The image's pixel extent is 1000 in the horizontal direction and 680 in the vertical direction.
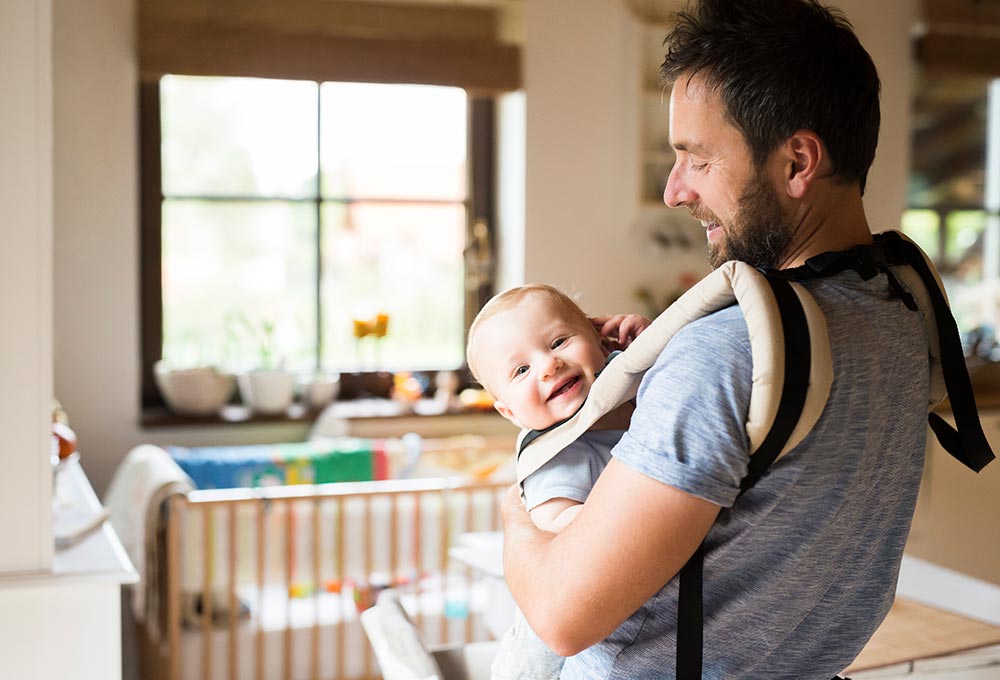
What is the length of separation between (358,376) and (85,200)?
3.90 feet

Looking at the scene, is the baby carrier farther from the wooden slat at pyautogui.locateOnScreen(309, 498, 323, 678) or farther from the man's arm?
the wooden slat at pyautogui.locateOnScreen(309, 498, 323, 678)

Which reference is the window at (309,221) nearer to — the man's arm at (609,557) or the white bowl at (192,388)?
the white bowl at (192,388)

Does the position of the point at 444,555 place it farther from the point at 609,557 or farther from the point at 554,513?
the point at 609,557

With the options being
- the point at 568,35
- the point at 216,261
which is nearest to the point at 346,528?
the point at 216,261

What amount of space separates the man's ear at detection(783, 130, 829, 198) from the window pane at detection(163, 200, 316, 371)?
132 inches

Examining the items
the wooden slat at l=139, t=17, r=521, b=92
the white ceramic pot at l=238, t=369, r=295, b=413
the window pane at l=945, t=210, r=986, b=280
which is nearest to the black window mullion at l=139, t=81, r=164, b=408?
the wooden slat at l=139, t=17, r=521, b=92

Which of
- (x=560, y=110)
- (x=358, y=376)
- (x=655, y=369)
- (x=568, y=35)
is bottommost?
(x=358, y=376)

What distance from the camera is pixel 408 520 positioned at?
3.29 meters

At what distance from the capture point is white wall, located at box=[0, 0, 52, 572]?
1792 mm

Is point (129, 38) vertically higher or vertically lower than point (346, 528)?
higher

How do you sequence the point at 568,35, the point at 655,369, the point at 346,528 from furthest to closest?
the point at 568,35 → the point at 346,528 → the point at 655,369

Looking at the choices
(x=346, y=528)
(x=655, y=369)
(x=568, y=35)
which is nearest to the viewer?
(x=655, y=369)

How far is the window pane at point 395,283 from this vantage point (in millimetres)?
4281

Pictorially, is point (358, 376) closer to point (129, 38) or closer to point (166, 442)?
point (166, 442)
